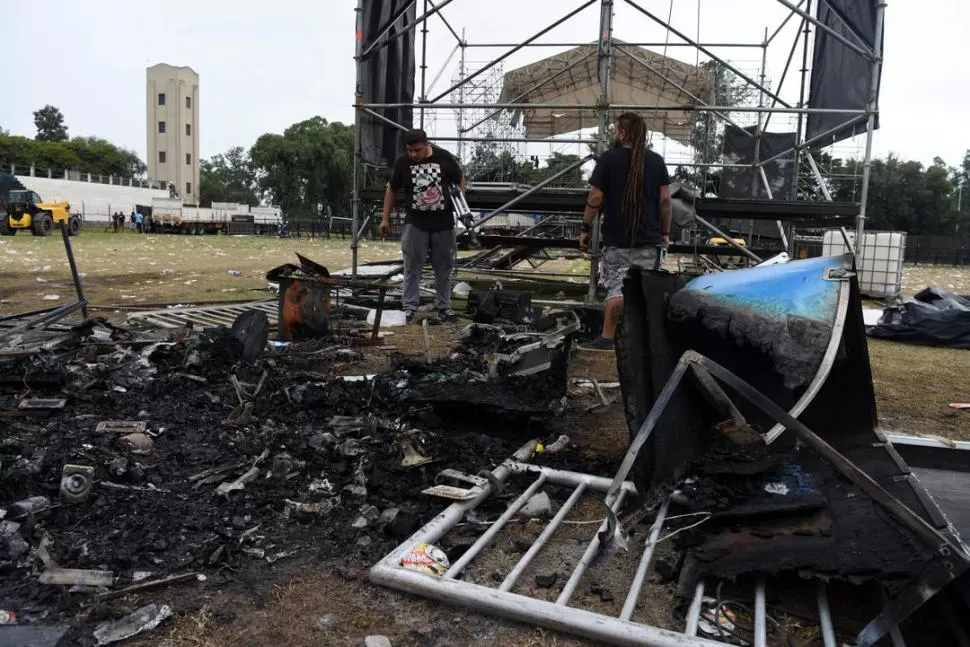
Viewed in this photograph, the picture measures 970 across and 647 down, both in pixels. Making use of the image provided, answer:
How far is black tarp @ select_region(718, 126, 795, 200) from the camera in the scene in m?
9.59

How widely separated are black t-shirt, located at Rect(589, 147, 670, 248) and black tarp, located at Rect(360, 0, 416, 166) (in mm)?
4215

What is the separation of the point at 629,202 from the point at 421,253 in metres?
2.61

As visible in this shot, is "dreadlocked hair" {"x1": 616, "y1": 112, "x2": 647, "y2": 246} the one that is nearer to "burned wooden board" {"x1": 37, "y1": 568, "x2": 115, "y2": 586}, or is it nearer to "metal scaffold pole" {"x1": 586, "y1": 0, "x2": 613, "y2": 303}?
"metal scaffold pole" {"x1": 586, "y1": 0, "x2": 613, "y2": 303}

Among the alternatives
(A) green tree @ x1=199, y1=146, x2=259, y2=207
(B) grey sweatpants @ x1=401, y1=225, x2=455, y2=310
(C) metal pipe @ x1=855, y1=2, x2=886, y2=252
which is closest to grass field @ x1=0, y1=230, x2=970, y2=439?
(C) metal pipe @ x1=855, y1=2, x2=886, y2=252

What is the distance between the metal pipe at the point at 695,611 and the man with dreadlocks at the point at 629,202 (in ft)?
8.19

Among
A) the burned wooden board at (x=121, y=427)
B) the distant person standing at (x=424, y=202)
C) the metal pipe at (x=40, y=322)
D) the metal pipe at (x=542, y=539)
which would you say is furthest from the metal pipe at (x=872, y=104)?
the metal pipe at (x=40, y=322)

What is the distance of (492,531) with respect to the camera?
7.64 feet

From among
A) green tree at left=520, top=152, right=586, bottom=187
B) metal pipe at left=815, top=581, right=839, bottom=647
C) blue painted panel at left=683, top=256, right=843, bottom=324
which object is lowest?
metal pipe at left=815, top=581, right=839, bottom=647

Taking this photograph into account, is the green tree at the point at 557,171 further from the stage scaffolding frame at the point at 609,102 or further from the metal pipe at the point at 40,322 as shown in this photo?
the metal pipe at the point at 40,322

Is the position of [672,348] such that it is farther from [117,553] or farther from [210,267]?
[210,267]

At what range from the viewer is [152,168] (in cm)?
6300

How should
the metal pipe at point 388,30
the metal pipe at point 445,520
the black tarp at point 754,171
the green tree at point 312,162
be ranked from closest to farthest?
the metal pipe at point 445,520 < the metal pipe at point 388,30 < the black tarp at point 754,171 < the green tree at point 312,162

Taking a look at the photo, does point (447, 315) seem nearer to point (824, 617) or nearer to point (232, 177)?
point (824, 617)

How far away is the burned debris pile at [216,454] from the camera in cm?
217
